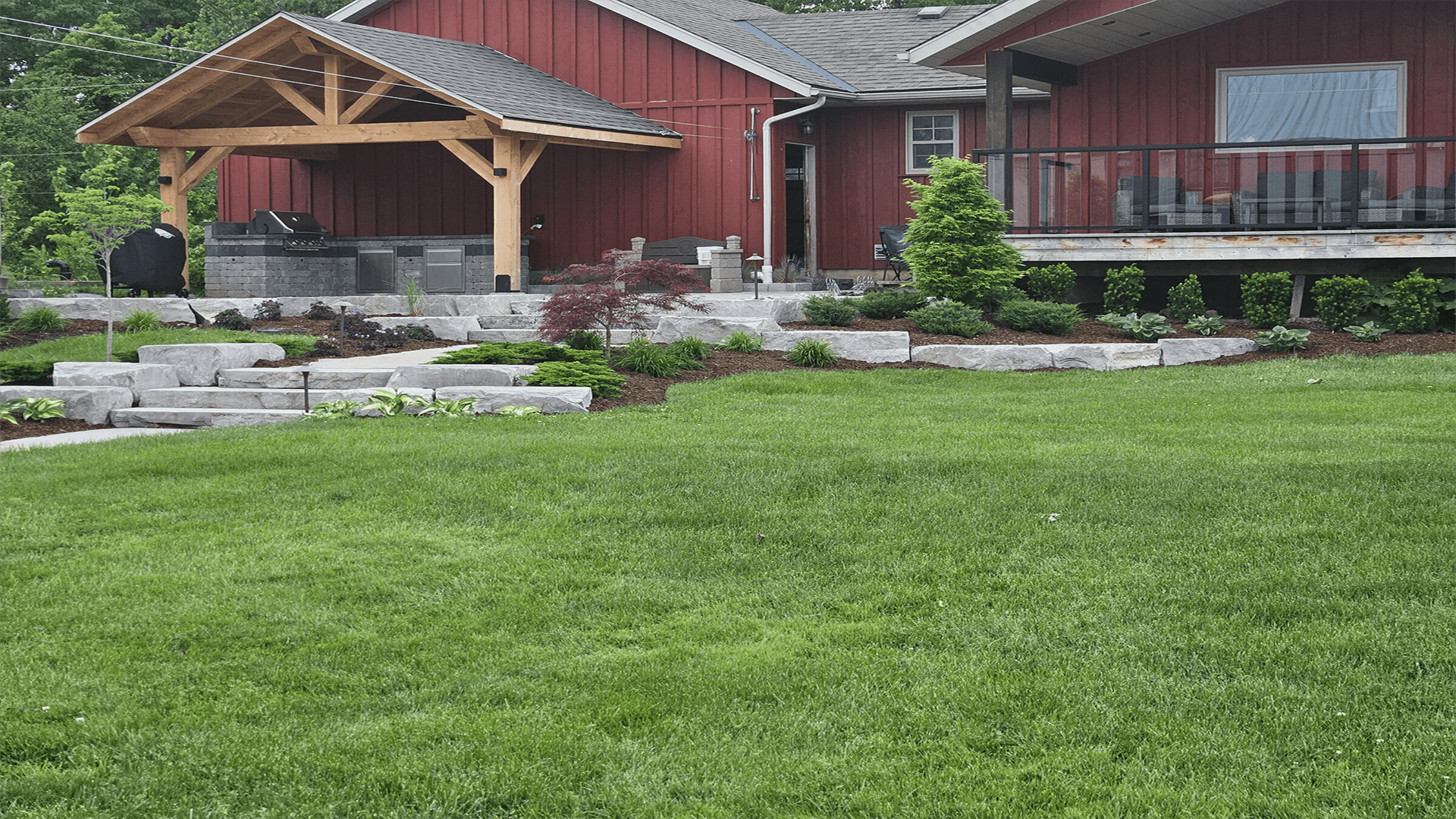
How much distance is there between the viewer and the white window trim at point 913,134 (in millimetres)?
19609

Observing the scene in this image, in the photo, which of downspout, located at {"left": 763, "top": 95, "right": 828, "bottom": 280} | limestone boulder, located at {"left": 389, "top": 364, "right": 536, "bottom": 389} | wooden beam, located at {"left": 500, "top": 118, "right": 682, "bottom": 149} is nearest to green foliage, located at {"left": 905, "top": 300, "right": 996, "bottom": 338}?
limestone boulder, located at {"left": 389, "top": 364, "right": 536, "bottom": 389}

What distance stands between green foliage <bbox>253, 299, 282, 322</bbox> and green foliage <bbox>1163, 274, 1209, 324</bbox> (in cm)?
993

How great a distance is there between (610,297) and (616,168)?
8978 mm

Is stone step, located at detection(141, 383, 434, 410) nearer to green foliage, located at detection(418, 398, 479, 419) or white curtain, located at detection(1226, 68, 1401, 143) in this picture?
green foliage, located at detection(418, 398, 479, 419)

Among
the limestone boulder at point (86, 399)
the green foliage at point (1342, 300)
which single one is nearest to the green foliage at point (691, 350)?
the limestone boulder at point (86, 399)

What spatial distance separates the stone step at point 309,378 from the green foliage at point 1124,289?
7153 mm

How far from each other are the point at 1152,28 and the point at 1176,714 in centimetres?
1324

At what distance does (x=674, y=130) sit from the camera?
1967 centimetres

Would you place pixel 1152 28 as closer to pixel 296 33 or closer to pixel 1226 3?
pixel 1226 3

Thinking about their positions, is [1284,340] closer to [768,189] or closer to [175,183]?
[768,189]

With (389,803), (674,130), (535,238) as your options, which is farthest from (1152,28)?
(389,803)

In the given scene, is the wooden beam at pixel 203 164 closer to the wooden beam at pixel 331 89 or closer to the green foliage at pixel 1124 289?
the wooden beam at pixel 331 89

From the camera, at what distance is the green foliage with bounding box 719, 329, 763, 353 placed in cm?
1273

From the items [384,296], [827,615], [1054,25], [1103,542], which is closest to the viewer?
[827,615]
